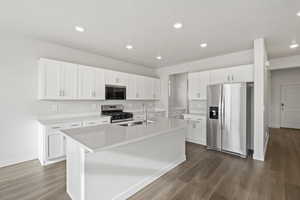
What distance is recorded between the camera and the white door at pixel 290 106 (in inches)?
243

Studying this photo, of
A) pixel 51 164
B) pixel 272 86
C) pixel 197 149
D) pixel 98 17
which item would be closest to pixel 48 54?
pixel 98 17

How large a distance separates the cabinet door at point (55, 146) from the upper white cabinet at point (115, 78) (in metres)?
1.86

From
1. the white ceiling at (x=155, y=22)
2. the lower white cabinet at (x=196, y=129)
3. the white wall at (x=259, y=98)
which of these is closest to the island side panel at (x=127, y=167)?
the lower white cabinet at (x=196, y=129)

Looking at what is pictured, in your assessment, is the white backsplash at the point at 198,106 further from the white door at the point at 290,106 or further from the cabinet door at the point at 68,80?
the white door at the point at 290,106

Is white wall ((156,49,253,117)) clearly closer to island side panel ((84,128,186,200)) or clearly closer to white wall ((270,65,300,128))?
island side panel ((84,128,186,200))

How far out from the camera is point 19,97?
3051 mm

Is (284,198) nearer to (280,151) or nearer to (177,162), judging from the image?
(177,162)

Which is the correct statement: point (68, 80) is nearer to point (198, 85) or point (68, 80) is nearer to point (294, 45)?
point (198, 85)

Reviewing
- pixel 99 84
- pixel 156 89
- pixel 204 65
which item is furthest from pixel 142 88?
pixel 204 65

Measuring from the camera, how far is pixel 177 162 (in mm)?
3023

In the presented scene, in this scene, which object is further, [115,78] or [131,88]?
[131,88]

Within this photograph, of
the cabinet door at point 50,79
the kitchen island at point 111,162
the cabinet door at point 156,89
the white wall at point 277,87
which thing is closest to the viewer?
the kitchen island at point 111,162

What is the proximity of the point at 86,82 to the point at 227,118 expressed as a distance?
3737mm

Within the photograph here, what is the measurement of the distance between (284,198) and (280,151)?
2356 mm
